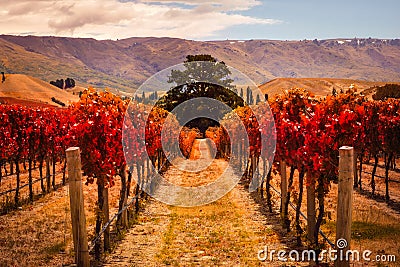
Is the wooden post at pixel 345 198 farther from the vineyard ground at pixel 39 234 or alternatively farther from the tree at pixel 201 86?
the tree at pixel 201 86

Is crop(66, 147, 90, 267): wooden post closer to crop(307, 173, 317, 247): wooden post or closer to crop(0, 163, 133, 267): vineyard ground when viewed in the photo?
crop(0, 163, 133, 267): vineyard ground

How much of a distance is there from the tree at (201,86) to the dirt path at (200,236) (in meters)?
63.2

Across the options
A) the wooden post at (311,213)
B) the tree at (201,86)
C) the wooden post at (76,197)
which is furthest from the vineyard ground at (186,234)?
the tree at (201,86)

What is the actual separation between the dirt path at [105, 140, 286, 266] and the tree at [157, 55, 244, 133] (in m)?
63.2

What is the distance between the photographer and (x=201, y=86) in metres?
95.6

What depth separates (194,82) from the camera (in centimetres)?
9744

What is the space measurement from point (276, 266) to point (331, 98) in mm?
5441

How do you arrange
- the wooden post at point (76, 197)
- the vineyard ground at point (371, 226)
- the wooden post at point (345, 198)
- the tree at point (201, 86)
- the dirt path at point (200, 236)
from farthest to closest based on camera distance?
the tree at point (201, 86) < the vineyard ground at point (371, 226) < the dirt path at point (200, 236) < the wooden post at point (76, 197) < the wooden post at point (345, 198)

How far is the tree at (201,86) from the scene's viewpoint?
291ft

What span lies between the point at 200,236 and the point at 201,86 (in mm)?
80817

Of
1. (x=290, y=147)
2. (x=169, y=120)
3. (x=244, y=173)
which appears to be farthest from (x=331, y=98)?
(x=169, y=120)

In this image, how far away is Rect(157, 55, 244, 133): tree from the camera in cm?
8862

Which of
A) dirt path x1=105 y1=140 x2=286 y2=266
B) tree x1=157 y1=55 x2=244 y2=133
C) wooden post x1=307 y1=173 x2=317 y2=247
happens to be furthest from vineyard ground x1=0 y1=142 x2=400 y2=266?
tree x1=157 y1=55 x2=244 y2=133

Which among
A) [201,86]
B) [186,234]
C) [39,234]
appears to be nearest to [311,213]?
[186,234]
